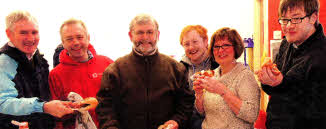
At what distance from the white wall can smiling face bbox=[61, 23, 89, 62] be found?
3.31m

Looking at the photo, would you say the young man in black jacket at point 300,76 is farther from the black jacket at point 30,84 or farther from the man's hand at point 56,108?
the black jacket at point 30,84

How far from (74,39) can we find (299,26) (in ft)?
5.39

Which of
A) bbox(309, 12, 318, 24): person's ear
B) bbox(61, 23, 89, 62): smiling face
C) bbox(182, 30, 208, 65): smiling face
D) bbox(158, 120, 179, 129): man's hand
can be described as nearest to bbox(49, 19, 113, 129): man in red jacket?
bbox(61, 23, 89, 62): smiling face

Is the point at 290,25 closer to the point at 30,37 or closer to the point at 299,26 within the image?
the point at 299,26

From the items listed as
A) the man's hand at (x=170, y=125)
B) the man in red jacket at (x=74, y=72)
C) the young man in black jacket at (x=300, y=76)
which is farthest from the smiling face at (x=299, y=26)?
the man in red jacket at (x=74, y=72)

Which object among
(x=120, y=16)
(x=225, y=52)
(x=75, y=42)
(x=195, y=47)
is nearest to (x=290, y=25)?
(x=225, y=52)

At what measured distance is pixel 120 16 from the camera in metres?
5.53

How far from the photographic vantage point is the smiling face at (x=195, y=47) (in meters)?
2.44

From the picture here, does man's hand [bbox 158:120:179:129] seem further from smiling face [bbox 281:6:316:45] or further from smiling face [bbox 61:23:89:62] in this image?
smiling face [bbox 281:6:316:45]

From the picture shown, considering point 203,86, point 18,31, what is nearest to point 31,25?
point 18,31

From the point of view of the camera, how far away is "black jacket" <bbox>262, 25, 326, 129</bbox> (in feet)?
5.00

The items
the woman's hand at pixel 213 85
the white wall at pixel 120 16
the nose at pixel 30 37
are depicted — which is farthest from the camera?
the white wall at pixel 120 16

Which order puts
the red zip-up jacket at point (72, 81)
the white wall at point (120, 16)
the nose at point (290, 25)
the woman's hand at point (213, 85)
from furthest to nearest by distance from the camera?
the white wall at point (120, 16)
the red zip-up jacket at point (72, 81)
the woman's hand at point (213, 85)
the nose at point (290, 25)

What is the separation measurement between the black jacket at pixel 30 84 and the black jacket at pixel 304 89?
1.66 metres
